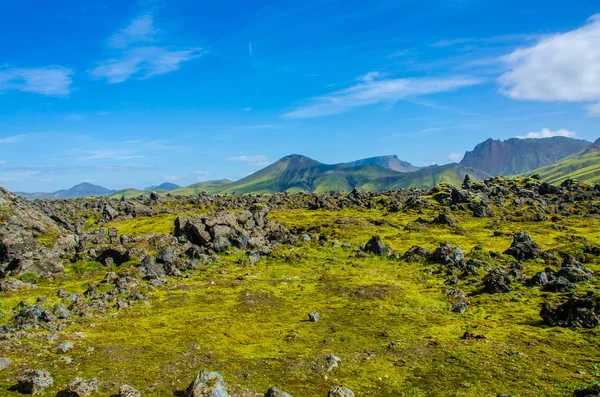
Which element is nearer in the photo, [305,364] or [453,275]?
[305,364]

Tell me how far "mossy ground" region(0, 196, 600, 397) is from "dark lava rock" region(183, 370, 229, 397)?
1.93 metres

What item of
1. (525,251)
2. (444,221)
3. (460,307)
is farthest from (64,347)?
(444,221)

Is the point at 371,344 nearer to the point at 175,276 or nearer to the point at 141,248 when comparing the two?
the point at 175,276

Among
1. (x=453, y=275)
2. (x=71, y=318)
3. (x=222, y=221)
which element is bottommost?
(x=453, y=275)

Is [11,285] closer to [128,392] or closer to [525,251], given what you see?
[128,392]

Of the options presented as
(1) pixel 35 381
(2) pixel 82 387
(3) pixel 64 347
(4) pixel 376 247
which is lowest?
(4) pixel 376 247

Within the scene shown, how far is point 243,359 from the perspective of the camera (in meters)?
21.2

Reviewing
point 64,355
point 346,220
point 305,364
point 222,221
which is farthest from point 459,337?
point 346,220

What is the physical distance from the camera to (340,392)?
16609 millimetres

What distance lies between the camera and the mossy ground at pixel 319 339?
1847 centimetres

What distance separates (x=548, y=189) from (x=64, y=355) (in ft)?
465

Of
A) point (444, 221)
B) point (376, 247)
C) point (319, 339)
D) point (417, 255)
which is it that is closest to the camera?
point (319, 339)

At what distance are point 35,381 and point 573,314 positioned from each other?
3019 centimetres

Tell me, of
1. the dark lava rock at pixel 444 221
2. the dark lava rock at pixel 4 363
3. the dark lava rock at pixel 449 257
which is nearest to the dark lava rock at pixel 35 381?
the dark lava rock at pixel 4 363
